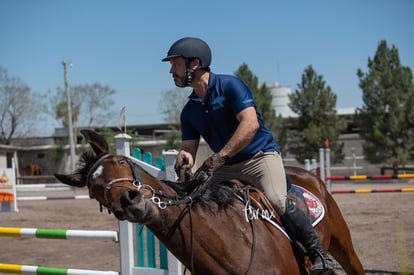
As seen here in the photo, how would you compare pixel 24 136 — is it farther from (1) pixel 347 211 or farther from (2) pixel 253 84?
(1) pixel 347 211

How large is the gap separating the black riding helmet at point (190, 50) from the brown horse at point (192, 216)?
816mm

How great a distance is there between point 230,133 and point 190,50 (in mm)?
721

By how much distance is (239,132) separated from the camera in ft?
10.9

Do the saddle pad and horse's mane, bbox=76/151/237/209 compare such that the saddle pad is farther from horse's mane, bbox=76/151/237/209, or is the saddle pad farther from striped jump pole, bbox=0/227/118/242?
striped jump pole, bbox=0/227/118/242

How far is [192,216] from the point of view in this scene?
3.22 m

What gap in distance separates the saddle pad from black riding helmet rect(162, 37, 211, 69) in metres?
1.58

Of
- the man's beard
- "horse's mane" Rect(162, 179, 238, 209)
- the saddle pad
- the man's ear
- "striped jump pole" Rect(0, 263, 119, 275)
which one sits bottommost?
"striped jump pole" Rect(0, 263, 119, 275)

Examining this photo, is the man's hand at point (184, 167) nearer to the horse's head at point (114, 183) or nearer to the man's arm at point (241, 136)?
the man's arm at point (241, 136)

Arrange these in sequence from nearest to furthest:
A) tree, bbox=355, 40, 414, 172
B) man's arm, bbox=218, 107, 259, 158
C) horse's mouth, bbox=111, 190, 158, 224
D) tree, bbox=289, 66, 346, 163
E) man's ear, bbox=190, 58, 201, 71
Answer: horse's mouth, bbox=111, 190, 158, 224
man's arm, bbox=218, 107, 259, 158
man's ear, bbox=190, 58, 201, 71
tree, bbox=355, 40, 414, 172
tree, bbox=289, 66, 346, 163

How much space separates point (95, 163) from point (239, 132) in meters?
0.98

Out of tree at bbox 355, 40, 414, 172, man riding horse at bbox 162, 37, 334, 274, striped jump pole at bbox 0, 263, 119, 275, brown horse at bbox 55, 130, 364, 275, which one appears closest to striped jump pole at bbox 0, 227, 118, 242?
striped jump pole at bbox 0, 263, 119, 275

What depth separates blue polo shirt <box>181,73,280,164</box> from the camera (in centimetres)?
349

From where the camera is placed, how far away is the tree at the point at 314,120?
33.1 meters

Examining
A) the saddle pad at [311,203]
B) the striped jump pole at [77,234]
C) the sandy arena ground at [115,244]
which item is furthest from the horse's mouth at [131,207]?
the sandy arena ground at [115,244]
